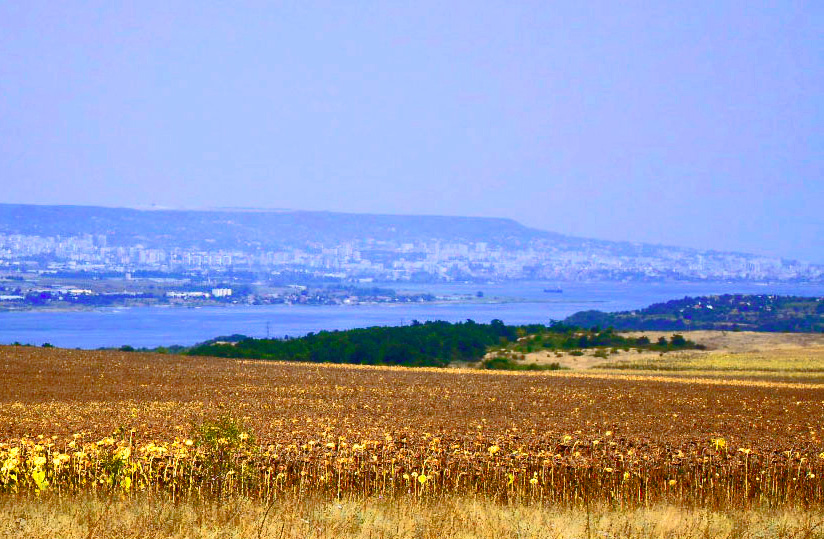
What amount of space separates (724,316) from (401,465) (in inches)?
4405

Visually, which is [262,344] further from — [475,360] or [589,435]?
[589,435]

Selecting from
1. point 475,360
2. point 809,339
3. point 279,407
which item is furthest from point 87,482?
point 809,339

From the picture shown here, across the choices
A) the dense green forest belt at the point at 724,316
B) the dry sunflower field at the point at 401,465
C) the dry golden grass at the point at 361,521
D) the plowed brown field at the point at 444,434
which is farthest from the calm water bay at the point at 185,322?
the dry golden grass at the point at 361,521

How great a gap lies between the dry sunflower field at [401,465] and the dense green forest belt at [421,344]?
31478 mm

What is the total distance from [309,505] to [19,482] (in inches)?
143

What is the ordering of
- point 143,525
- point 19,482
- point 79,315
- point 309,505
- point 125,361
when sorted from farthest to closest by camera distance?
point 79,315 < point 125,361 < point 19,482 < point 309,505 < point 143,525

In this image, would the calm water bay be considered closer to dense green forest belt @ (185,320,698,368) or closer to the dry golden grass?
dense green forest belt @ (185,320,698,368)

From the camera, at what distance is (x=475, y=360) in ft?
184

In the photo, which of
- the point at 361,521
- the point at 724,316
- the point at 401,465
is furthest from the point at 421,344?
the point at 724,316

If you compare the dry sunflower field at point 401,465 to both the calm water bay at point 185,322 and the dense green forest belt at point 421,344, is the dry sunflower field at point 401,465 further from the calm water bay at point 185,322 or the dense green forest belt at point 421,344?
the calm water bay at point 185,322

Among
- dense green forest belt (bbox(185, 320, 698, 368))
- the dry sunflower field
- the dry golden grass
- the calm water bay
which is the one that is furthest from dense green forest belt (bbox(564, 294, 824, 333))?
the dry golden grass

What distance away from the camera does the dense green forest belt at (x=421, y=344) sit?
56375 millimetres

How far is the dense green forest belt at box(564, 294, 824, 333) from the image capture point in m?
106

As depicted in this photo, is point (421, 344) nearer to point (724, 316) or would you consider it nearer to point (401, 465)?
point (401, 465)
